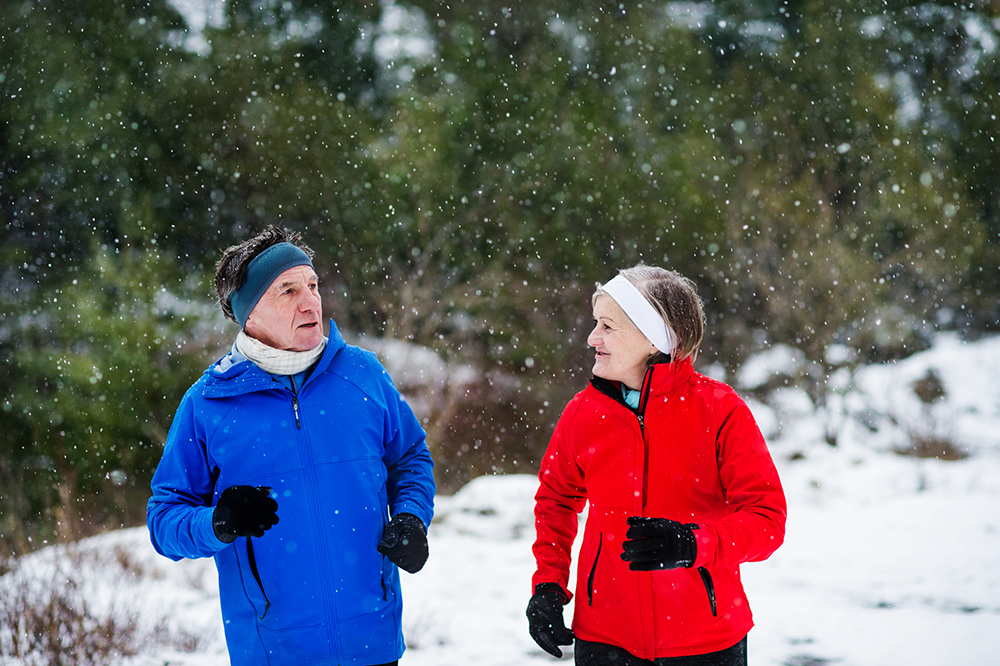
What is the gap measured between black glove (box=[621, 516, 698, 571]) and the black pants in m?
0.33

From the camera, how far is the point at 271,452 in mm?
1745

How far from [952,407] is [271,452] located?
11378 millimetres

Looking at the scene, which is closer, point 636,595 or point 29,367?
point 636,595

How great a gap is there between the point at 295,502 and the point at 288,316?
1.57ft

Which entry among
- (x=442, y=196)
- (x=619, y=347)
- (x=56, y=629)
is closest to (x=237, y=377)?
(x=619, y=347)

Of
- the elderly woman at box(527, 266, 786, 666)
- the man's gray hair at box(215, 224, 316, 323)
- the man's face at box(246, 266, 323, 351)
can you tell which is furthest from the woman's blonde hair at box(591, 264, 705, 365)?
the man's gray hair at box(215, 224, 316, 323)

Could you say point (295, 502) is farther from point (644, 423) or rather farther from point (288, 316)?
point (644, 423)

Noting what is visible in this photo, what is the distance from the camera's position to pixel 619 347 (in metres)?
1.82

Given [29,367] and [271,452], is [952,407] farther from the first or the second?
[29,367]

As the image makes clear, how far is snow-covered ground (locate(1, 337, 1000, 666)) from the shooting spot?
368 cm

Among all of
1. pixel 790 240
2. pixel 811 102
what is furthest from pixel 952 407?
pixel 811 102

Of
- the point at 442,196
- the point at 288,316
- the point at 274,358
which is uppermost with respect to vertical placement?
the point at 442,196

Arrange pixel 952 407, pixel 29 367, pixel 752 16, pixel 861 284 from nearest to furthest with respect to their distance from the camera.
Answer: pixel 29 367 < pixel 861 284 < pixel 952 407 < pixel 752 16

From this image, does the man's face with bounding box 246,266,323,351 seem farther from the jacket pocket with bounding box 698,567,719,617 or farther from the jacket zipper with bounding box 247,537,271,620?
the jacket pocket with bounding box 698,567,719,617
